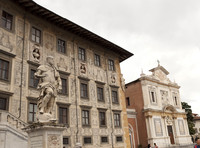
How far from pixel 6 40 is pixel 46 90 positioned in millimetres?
8632

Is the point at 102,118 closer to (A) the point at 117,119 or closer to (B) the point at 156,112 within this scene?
(A) the point at 117,119

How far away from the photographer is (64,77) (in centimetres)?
1773

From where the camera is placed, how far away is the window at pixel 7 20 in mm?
14773

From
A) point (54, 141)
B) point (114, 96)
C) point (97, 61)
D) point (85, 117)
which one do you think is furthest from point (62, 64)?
point (54, 141)

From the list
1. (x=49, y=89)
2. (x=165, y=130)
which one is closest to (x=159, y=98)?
(x=165, y=130)

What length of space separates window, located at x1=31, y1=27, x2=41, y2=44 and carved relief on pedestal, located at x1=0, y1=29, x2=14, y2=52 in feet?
6.48

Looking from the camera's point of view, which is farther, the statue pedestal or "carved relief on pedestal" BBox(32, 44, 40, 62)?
"carved relief on pedestal" BBox(32, 44, 40, 62)

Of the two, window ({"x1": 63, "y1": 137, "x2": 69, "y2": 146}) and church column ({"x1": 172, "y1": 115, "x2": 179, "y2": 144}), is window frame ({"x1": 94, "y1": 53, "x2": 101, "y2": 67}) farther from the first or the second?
church column ({"x1": 172, "y1": 115, "x2": 179, "y2": 144})

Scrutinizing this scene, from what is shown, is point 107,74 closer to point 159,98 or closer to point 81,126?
point 81,126

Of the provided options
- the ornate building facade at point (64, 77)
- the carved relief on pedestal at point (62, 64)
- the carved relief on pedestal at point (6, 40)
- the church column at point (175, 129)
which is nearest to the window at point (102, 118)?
the ornate building facade at point (64, 77)

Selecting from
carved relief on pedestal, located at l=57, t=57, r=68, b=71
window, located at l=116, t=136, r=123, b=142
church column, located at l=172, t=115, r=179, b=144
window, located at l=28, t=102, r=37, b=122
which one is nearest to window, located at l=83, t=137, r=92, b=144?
window, located at l=116, t=136, r=123, b=142

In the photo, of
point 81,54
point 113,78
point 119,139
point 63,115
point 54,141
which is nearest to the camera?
point 54,141

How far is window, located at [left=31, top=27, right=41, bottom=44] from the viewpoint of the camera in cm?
1659

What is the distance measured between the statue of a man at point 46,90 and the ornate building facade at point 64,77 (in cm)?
396
